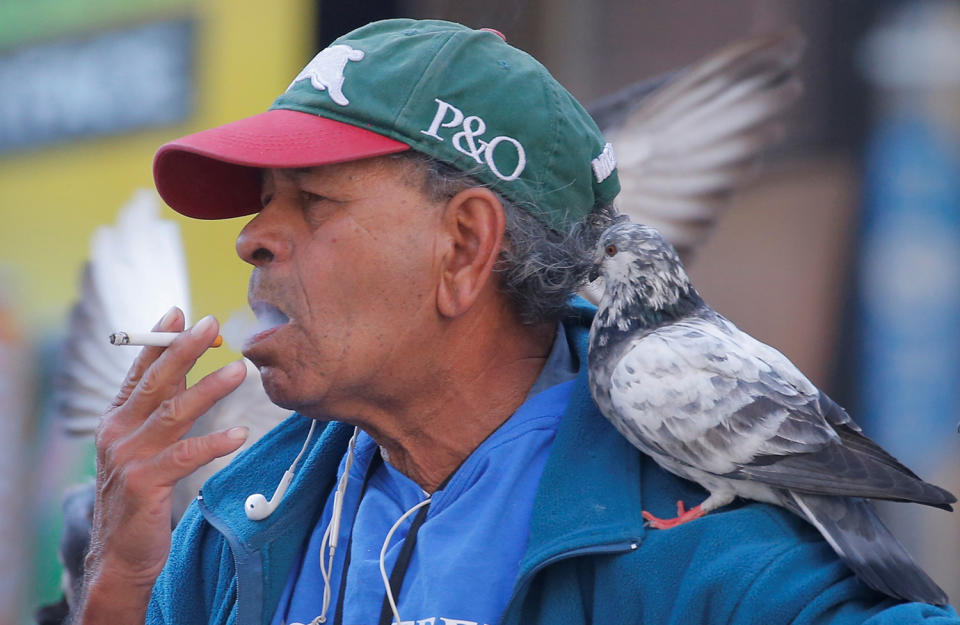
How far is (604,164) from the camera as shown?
1966 mm

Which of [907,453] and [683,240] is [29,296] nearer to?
[683,240]

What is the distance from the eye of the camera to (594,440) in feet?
5.90

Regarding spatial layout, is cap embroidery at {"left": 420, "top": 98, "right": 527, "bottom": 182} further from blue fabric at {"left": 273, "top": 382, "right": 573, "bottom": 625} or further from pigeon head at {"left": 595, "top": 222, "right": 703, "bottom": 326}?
blue fabric at {"left": 273, "top": 382, "right": 573, "bottom": 625}

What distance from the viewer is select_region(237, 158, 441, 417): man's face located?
1.81m

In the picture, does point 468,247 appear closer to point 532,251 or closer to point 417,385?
point 532,251

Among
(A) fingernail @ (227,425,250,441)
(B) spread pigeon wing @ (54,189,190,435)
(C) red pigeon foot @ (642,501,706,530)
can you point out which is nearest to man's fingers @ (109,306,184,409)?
(A) fingernail @ (227,425,250,441)

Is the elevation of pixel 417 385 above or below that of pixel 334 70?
below

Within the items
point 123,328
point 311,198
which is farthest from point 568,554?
point 123,328

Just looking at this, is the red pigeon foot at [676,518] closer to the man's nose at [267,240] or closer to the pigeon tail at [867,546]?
the pigeon tail at [867,546]

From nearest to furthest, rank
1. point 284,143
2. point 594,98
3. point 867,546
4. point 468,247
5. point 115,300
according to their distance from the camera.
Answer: point 867,546, point 284,143, point 468,247, point 115,300, point 594,98

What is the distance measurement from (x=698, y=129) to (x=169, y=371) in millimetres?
2457

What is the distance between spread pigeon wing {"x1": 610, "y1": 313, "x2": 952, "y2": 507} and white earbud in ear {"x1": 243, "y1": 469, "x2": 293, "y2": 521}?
0.65m

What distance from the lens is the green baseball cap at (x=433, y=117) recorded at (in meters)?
1.76

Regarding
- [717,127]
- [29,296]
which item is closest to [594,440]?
[717,127]
